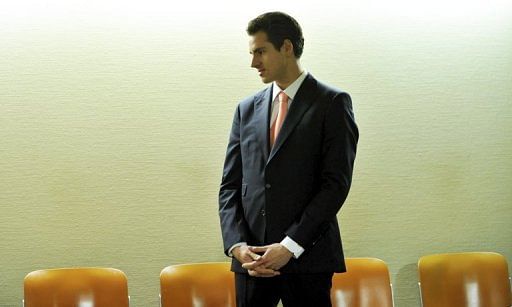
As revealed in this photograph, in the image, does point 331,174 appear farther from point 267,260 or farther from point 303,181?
point 267,260

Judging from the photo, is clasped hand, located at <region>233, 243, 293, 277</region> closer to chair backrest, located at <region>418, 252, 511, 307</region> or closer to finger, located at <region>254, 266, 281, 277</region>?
finger, located at <region>254, 266, 281, 277</region>

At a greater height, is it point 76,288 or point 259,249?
point 259,249

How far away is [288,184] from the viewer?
9.09ft

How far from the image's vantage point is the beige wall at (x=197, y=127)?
13.3 ft

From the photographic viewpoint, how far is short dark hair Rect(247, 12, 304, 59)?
293 centimetres

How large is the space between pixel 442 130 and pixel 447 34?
1.80 feet

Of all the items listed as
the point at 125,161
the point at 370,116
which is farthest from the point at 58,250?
the point at 370,116

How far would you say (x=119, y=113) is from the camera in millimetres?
4094

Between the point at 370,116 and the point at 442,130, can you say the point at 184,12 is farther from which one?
the point at 442,130

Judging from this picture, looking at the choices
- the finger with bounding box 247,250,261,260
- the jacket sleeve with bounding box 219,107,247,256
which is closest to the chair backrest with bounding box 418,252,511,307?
the jacket sleeve with bounding box 219,107,247,256

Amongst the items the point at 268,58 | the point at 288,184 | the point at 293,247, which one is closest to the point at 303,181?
the point at 288,184

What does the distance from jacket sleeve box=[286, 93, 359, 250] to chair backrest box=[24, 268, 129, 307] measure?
1332mm

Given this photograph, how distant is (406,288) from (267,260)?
1911 mm

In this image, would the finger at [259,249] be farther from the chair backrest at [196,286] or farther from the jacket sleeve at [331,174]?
the chair backrest at [196,286]
